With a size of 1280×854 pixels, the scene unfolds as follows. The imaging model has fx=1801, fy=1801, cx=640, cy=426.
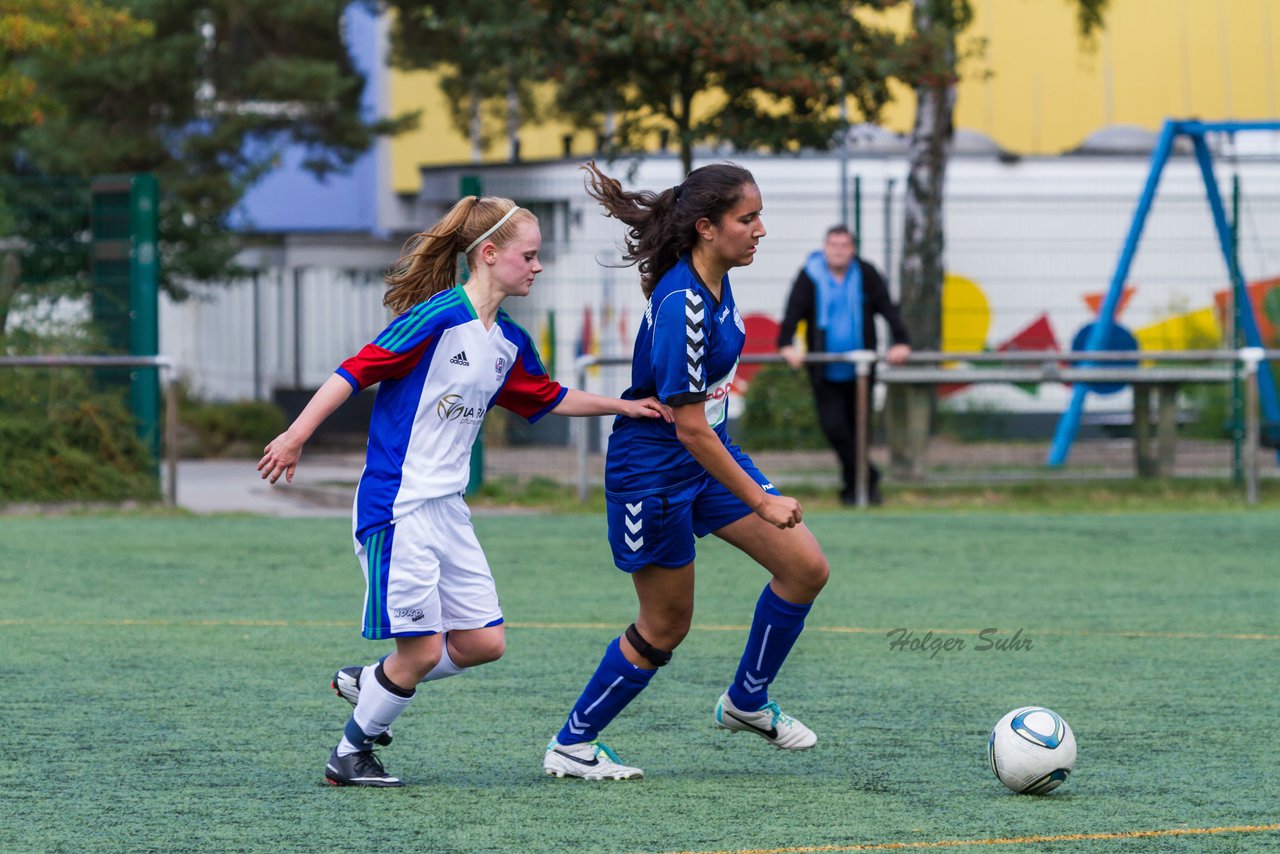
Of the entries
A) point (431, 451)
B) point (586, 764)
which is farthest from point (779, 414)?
point (431, 451)

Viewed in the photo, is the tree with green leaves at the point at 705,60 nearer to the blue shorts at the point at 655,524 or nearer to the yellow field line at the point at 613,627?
the yellow field line at the point at 613,627

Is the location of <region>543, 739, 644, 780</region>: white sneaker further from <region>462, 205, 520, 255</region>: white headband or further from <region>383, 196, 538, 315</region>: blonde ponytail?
<region>462, 205, 520, 255</region>: white headband

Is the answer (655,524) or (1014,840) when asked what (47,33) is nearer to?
(655,524)

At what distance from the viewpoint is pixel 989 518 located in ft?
39.9

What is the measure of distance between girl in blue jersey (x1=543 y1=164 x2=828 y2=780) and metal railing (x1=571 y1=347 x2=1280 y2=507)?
6.76 meters

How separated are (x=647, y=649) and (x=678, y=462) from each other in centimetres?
54

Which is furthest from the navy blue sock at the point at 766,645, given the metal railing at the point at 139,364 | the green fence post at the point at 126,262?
the green fence post at the point at 126,262

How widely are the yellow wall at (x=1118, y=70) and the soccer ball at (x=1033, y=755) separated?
2163cm

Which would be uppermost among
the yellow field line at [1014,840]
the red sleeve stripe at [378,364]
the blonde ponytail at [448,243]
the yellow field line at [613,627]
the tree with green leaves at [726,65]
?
the tree with green leaves at [726,65]

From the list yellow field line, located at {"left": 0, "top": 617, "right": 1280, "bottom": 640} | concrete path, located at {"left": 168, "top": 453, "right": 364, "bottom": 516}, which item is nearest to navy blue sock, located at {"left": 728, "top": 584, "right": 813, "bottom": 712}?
yellow field line, located at {"left": 0, "top": 617, "right": 1280, "bottom": 640}

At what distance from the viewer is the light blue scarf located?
12.2 m

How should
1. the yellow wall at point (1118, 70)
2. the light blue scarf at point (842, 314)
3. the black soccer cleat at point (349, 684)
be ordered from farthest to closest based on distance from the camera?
the yellow wall at point (1118, 70), the light blue scarf at point (842, 314), the black soccer cleat at point (349, 684)

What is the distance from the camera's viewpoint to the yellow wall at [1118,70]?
25.8 metres

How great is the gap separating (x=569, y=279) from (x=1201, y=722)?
8.42 metres
